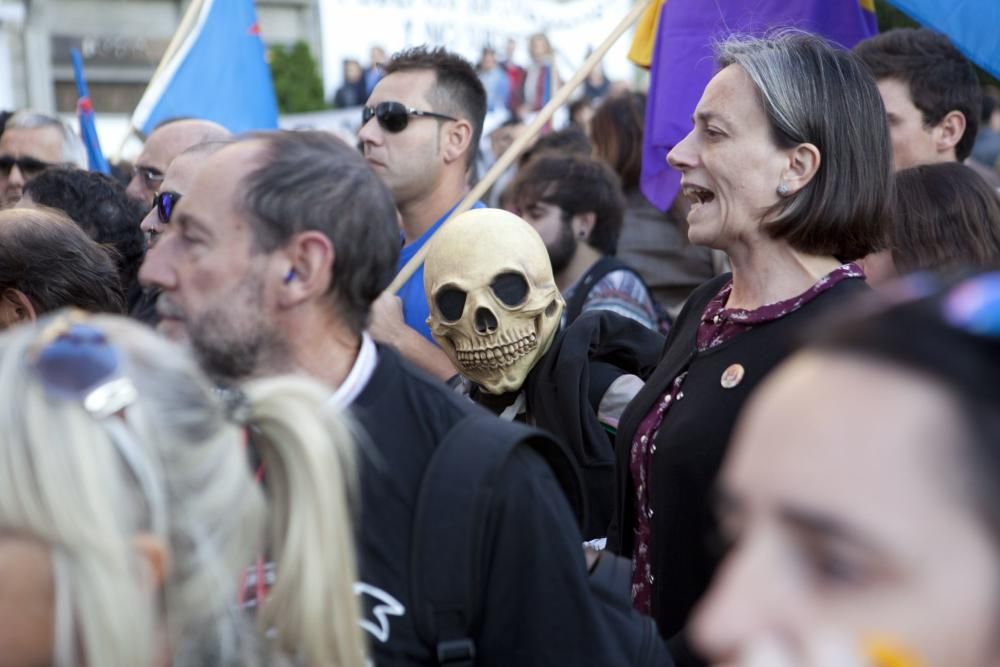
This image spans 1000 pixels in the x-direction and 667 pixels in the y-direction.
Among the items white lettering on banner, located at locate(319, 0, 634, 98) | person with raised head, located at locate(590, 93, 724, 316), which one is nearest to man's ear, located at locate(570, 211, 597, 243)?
person with raised head, located at locate(590, 93, 724, 316)

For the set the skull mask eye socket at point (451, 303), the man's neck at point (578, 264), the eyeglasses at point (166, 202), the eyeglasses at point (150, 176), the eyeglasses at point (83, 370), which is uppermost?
the eyeglasses at point (83, 370)

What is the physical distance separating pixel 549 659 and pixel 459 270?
1.57 m

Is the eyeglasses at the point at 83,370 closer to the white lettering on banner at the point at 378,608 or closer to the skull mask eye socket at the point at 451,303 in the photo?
the white lettering on banner at the point at 378,608

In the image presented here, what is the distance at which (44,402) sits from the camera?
164cm

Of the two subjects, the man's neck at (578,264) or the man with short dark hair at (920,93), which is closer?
the man with short dark hair at (920,93)

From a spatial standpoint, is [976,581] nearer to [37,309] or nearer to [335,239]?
[335,239]

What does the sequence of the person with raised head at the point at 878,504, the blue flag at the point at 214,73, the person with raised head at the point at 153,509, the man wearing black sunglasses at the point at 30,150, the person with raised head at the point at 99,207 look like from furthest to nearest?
the blue flag at the point at 214,73 < the man wearing black sunglasses at the point at 30,150 < the person with raised head at the point at 99,207 < the person with raised head at the point at 153,509 < the person with raised head at the point at 878,504

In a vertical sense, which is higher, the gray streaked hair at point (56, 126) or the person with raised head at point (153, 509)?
the person with raised head at point (153, 509)

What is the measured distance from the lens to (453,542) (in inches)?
85.0

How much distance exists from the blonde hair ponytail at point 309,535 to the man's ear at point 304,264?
1.55ft

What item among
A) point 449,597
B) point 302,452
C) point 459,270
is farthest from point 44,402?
point 459,270

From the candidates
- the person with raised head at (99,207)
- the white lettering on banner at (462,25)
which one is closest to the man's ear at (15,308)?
the person with raised head at (99,207)

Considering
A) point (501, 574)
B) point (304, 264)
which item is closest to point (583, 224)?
point (304, 264)

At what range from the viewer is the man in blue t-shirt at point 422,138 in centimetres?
489
